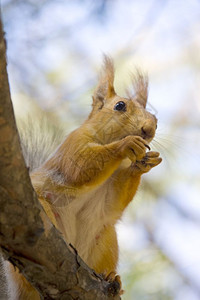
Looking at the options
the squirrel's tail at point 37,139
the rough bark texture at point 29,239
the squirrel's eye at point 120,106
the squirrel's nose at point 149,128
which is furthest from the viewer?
the squirrel's tail at point 37,139

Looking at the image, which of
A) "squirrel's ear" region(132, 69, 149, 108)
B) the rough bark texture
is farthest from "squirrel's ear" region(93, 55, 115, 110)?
the rough bark texture

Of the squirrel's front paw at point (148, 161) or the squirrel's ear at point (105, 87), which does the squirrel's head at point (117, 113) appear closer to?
the squirrel's ear at point (105, 87)

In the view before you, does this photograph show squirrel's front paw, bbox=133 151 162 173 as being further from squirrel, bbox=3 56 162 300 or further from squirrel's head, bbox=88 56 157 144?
squirrel's head, bbox=88 56 157 144

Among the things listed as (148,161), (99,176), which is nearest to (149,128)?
(148,161)

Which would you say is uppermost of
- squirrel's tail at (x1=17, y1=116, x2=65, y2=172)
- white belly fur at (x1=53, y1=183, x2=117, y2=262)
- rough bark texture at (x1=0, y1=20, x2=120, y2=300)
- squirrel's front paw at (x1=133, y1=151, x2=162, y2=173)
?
squirrel's tail at (x1=17, y1=116, x2=65, y2=172)

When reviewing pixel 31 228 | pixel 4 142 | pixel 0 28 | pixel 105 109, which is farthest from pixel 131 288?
pixel 0 28

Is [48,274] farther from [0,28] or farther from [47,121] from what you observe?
[47,121]

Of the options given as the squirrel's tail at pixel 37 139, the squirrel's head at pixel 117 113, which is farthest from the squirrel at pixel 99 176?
the squirrel's tail at pixel 37 139
